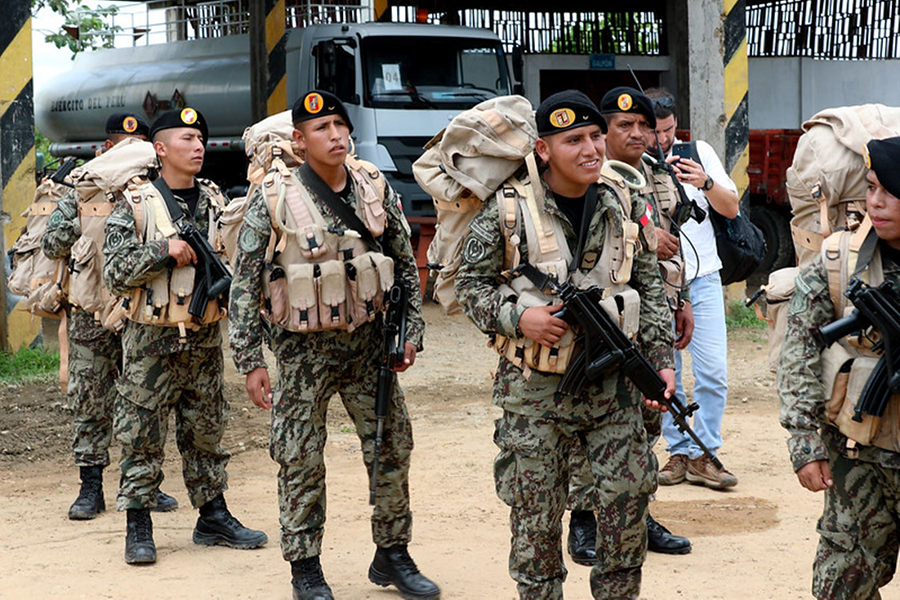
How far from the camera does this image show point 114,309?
5930 mm

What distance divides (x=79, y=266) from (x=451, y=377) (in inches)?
159

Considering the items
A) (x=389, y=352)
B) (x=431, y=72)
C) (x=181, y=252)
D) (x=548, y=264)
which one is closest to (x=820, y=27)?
(x=431, y=72)

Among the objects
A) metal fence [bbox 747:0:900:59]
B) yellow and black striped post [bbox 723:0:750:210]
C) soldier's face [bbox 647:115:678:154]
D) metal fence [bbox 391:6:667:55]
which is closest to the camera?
soldier's face [bbox 647:115:678:154]

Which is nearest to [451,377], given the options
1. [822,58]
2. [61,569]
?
[61,569]

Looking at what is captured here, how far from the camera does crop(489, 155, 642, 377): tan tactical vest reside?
4125mm

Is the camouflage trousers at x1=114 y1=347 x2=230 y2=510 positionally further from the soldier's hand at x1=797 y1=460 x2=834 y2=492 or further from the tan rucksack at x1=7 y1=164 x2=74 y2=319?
the soldier's hand at x1=797 y1=460 x2=834 y2=492

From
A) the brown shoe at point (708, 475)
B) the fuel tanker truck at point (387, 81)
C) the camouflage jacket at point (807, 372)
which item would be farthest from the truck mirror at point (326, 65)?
the camouflage jacket at point (807, 372)

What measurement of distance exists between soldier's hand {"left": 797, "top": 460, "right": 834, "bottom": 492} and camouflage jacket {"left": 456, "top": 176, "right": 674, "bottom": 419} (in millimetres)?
756

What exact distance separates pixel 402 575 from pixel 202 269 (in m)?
1.74

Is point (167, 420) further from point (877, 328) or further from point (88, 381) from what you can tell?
point (877, 328)

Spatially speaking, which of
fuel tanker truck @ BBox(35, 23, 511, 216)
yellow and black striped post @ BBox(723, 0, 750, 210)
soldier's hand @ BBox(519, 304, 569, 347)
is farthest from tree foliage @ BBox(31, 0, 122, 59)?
soldier's hand @ BBox(519, 304, 569, 347)

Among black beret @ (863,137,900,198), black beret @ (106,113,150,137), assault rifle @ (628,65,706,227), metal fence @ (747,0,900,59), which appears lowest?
assault rifle @ (628,65,706,227)

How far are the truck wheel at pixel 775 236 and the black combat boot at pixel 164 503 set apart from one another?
1020 cm

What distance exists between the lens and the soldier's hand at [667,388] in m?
4.19
